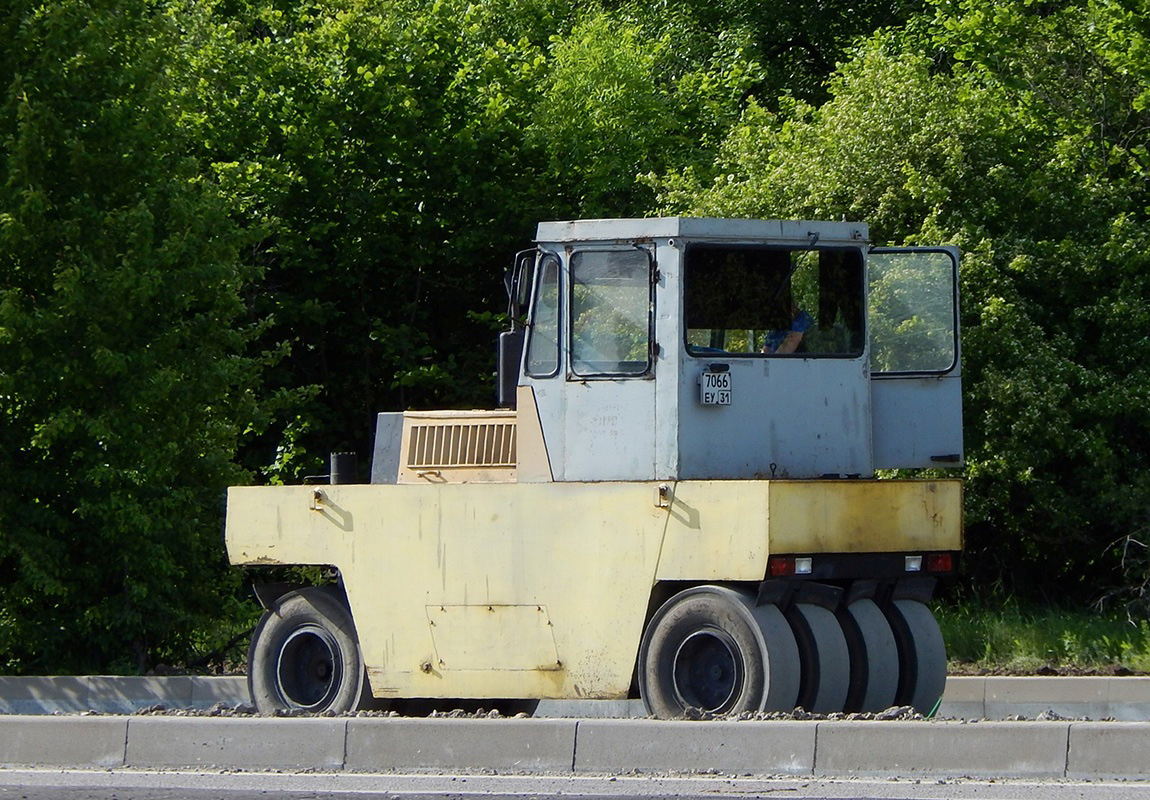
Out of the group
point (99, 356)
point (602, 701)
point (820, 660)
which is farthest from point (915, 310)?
point (99, 356)

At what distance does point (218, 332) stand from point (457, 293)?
8340mm

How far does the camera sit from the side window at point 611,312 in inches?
355

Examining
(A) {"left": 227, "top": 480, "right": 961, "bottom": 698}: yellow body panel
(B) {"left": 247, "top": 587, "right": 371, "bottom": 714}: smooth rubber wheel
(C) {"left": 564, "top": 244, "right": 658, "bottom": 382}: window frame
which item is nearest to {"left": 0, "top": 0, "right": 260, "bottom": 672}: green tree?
(B) {"left": 247, "top": 587, "right": 371, "bottom": 714}: smooth rubber wheel

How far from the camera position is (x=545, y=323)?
9.41m

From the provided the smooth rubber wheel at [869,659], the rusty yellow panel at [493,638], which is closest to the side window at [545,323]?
the rusty yellow panel at [493,638]

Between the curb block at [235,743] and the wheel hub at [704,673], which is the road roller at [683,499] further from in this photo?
the curb block at [235,743]

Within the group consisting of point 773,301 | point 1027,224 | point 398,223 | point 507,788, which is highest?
point 398,223

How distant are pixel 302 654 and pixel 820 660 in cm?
345

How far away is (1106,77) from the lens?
18562mm

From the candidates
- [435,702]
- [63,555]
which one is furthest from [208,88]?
A: [435,702]

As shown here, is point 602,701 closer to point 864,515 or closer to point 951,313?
point 864,515

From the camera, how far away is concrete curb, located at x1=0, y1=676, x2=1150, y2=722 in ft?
34.6

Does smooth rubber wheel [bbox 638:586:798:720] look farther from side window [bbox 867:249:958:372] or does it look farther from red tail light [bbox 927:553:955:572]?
side window [bbox 867:249:958:372]

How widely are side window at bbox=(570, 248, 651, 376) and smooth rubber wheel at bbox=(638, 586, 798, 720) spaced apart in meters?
1.32
